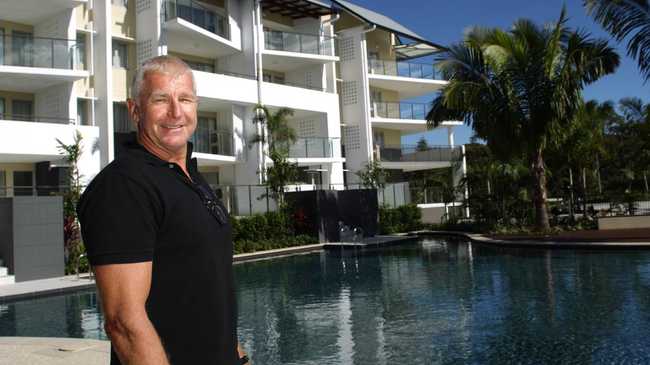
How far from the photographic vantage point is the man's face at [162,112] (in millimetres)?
2074

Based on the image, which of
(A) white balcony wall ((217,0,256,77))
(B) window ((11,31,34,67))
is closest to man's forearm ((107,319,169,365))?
(B) window ((11,31,34,67))

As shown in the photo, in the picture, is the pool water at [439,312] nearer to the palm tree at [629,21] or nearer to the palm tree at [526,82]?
the palm tree at [629,21]

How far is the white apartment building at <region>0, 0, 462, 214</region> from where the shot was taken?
20484 millimetres

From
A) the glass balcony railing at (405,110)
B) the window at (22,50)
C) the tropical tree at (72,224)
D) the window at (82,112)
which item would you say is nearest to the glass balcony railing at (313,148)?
the glass balcony railing at (405,110)

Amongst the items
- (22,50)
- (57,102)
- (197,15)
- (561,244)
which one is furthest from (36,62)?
(561,244)

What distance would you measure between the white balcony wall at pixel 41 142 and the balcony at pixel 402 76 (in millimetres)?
18756

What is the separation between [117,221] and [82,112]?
74.3 feet

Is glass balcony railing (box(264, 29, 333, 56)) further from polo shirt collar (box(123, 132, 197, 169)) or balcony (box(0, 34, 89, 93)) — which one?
polo shirt collar (box(123, 132, 197, 169))

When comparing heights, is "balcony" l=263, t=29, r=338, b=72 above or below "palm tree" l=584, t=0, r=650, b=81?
above

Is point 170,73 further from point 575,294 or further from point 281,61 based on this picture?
point 281,61

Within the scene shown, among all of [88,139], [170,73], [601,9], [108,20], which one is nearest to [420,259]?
[601,9]

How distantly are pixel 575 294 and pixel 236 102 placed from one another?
1915 centimetres

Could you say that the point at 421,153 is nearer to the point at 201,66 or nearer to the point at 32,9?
the point at 201,66

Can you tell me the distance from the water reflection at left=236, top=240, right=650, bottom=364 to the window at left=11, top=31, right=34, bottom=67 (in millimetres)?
10630
